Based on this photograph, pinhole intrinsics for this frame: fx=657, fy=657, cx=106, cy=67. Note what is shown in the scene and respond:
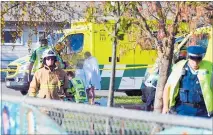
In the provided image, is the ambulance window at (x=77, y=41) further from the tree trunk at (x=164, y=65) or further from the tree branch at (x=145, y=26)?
the tree branch at (x=145, y=26)

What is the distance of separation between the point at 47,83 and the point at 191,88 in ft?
9.45

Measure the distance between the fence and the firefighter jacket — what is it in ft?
11.4

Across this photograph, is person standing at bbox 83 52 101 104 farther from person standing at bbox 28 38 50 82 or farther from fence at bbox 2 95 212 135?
fence at bbox 2 95 212 135

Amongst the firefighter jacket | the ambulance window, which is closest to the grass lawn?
the ambulance window

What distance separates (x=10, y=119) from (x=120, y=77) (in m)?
11.8

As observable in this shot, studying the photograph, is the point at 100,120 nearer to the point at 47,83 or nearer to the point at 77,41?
the point at 47,83

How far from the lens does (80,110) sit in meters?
4.60

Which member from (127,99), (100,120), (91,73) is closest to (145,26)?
(100,120)

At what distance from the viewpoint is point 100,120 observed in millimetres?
4461

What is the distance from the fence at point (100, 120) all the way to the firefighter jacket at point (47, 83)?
348 cm

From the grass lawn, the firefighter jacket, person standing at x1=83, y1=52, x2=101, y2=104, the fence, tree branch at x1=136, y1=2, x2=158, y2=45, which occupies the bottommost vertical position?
the grass lawn

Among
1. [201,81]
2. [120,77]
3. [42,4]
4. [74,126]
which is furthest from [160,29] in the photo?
[120,77]

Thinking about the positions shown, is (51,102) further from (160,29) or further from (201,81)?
(160,29)

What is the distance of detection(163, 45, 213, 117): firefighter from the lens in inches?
263
